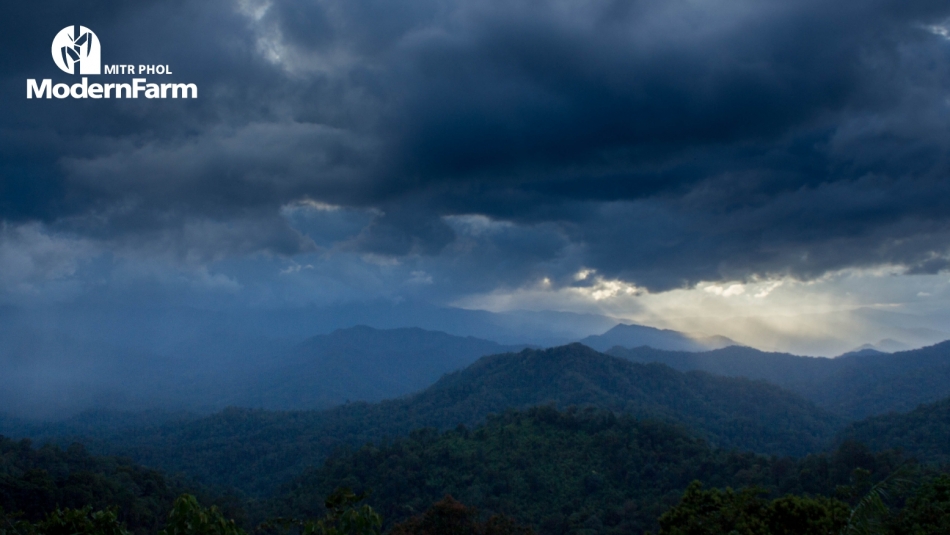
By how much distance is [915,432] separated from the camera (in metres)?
77.1

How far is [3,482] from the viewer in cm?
4100

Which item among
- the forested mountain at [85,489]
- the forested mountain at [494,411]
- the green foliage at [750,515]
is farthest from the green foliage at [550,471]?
the green foliage at [750,515]

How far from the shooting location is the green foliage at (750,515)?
1384 cm

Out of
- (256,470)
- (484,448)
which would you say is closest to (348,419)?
(256,470)

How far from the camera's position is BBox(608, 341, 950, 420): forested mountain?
130 m

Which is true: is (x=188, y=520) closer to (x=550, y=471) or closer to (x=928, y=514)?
Result: (x=928, y=514)

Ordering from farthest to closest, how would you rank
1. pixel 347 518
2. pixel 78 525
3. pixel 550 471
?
pixel 550 471 → pixel 78 525 → pixel 347 518

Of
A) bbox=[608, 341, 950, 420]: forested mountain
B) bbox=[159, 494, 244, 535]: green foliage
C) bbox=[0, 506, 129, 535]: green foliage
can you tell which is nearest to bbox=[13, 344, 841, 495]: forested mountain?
bbox=[608, 341, 950, 420]: forested mountain

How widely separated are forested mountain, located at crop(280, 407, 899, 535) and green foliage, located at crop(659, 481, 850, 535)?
32.6m

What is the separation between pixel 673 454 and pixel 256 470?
77.8 m

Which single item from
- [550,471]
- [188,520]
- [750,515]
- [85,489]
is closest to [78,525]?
[188,520]

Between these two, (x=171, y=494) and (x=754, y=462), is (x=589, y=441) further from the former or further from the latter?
(x=171, y=494)

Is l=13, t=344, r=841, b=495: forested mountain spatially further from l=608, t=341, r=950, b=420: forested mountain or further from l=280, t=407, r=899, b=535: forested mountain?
l=280, t=407, r=899, b=535: forested mountain

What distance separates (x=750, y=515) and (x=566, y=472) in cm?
5248
